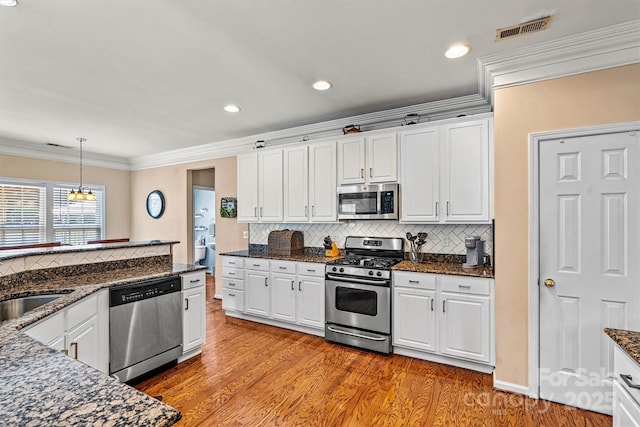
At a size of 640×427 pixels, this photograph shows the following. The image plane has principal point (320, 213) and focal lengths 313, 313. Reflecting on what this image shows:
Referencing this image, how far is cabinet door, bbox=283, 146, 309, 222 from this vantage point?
410cm

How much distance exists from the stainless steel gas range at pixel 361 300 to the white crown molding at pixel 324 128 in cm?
149

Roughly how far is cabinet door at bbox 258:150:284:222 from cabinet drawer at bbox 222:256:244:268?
64 cm

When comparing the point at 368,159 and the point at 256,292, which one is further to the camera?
the point at 256,292

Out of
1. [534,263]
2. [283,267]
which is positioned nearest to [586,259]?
[534,263]

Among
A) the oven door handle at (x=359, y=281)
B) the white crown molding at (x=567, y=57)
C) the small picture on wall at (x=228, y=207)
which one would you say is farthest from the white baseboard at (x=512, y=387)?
the small picture on wall at (x=228, y=207)

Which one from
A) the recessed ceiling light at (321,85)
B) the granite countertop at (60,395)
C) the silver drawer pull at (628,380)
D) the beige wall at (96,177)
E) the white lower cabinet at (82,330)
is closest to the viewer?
the granite countertop at (60,395)

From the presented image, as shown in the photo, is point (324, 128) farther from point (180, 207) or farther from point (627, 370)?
point (627, 370)

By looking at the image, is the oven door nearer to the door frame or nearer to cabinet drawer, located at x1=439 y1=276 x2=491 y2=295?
cabinet drawer, located at x1=439 y1=276 x2=491 y2=295

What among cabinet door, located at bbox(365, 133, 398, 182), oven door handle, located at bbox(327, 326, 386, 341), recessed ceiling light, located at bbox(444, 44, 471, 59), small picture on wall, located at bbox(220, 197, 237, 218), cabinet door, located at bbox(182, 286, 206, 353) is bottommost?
oven door handle, located at bbox(327, 326, 386, 341)

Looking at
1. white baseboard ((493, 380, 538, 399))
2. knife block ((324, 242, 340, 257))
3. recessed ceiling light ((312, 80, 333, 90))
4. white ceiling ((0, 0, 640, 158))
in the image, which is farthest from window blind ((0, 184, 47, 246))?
white baseboard ((493, 380, 538, 399))

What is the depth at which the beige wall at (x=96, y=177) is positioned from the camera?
5.14 meters

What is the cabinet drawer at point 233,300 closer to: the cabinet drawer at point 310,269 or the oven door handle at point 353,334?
the cabinet drawer at point 310,269

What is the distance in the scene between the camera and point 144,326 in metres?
2.70

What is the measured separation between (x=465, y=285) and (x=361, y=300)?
1050mm
